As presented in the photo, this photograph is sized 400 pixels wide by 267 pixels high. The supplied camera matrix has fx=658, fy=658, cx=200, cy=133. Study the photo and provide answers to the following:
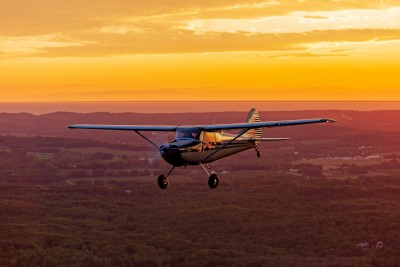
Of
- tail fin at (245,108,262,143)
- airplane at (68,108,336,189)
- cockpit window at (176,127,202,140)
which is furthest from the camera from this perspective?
tail fin at (245,108,262,143)

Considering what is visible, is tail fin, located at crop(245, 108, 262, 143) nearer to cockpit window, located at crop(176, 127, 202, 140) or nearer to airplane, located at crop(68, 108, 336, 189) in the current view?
airplane, located at crop(68, 108, 336, 189)

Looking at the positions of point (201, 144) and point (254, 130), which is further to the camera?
point (254, 130)

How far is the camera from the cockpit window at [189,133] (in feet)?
184

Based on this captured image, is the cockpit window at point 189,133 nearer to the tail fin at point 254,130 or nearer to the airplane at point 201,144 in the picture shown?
the airplane at point 201,144

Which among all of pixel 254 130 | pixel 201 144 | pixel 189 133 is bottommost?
pixel 201 144

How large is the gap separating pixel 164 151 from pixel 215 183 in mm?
6860

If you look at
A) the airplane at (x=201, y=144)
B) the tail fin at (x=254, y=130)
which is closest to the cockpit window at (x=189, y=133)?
the airplane at (x=201, y=144)

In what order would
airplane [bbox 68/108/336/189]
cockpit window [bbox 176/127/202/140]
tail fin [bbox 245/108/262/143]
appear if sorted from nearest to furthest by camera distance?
airplane [bbox 68/108/336/189]
cockpit window [bbox 176/127/202/140]
tail fin [bbox 245/108/262/143]

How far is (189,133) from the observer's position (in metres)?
56.1

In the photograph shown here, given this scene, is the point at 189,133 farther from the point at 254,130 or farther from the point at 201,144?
the point at 254,130

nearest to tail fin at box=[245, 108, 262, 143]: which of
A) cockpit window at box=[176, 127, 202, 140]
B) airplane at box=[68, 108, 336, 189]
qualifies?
airplane at box=[68, 108, 336, 189]

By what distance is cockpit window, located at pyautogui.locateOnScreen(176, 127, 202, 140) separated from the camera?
55938 mm

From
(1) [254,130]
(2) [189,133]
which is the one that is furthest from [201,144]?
(1) [254,130]

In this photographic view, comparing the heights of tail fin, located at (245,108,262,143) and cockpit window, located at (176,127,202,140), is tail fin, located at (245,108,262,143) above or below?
above
